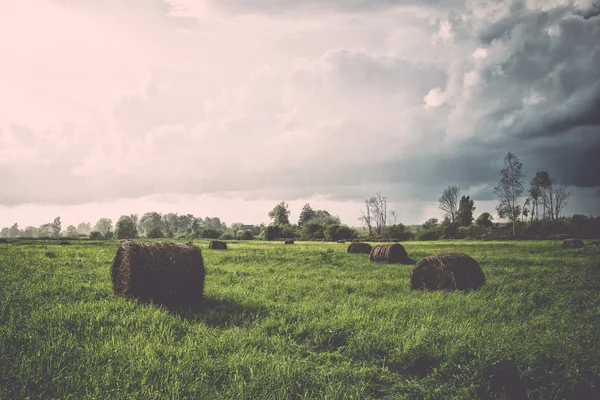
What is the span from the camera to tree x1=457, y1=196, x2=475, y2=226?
9262 cm

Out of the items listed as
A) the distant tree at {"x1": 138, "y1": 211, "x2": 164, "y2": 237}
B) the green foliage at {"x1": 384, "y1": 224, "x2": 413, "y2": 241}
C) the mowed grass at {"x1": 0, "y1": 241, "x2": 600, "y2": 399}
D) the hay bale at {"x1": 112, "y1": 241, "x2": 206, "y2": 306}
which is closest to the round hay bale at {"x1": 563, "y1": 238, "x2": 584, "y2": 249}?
the mowed grass at {"x1": 0, "y1": 241, "x2": 600, "y2": 399}

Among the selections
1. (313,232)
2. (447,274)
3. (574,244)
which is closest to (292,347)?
(447,274)

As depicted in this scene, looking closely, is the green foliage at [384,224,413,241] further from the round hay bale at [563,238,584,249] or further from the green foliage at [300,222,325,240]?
the round hay bale at [563,238,584,249]

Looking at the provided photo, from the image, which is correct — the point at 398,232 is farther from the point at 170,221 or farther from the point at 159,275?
the point at 170,221

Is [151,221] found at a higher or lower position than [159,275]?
higher

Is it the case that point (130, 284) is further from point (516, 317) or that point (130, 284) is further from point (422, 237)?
point (422, 237)

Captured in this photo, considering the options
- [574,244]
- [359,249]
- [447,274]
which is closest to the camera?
[447,274]

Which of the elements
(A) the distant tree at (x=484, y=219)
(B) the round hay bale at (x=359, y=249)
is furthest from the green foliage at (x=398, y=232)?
(B) the round hay bale at (x=359, y=249)

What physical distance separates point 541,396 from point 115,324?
6.42m

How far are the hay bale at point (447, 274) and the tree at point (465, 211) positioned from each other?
89140mm

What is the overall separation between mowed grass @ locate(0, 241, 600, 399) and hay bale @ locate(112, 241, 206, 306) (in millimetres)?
415

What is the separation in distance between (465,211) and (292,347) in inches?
4030

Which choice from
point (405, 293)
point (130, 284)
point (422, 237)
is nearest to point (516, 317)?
point (405, 293)

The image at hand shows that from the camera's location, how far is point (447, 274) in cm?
1046
